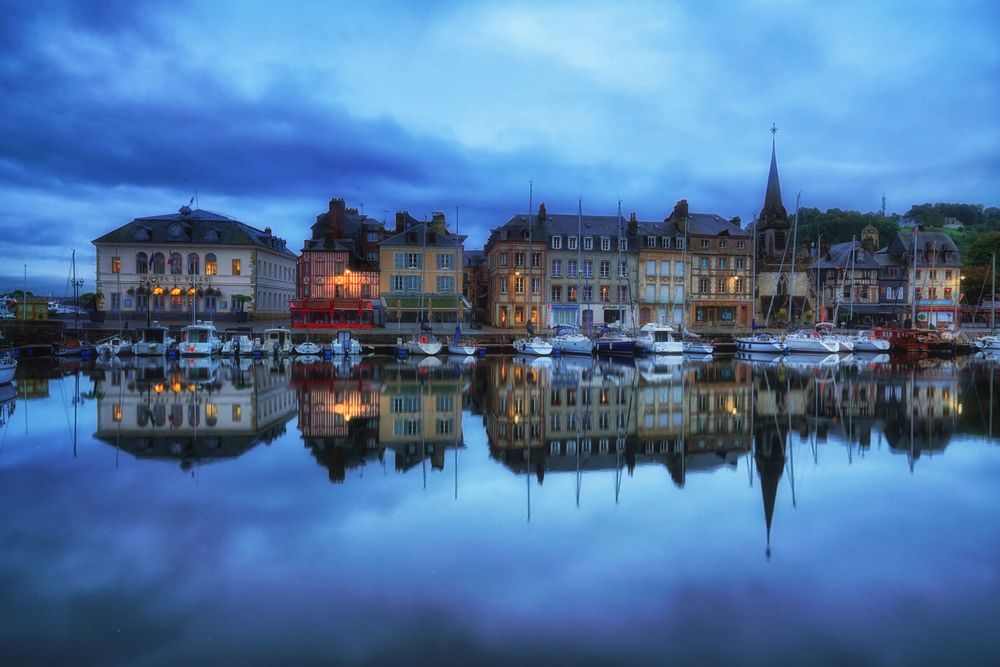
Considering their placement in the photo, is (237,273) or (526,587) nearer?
(526,587)

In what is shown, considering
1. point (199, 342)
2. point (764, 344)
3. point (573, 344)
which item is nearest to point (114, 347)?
point (199, 342)

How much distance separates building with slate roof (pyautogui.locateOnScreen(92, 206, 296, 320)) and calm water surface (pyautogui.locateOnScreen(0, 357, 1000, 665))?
34311 millimetres

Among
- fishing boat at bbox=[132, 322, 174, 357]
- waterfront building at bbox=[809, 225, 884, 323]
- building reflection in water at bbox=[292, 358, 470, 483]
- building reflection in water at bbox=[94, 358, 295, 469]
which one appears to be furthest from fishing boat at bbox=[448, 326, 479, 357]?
waterfront building at bbox=[809, 225, 884, 323]

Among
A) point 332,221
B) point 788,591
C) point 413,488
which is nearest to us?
point 788,591

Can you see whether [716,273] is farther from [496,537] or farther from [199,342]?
[496,537]

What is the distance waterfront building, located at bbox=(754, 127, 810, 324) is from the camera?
2741 inches

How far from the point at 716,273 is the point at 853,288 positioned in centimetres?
1719

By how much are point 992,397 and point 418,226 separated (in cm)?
3868

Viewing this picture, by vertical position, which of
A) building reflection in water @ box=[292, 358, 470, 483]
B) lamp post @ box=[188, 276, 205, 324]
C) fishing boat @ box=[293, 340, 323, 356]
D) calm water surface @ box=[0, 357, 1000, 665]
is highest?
lamp post @ box=[188, 276, 205, 324]

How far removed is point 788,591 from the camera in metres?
7.21

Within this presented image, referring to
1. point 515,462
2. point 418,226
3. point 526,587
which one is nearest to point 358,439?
point 515,462

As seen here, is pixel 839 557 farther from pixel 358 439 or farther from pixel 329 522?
pixel 358 439

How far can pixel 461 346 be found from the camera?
1736 inches

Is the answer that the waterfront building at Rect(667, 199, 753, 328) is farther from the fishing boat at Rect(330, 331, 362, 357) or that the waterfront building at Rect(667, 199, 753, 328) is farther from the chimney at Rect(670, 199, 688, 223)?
the fishing boat at Rect(330, 331, 362, 357)
